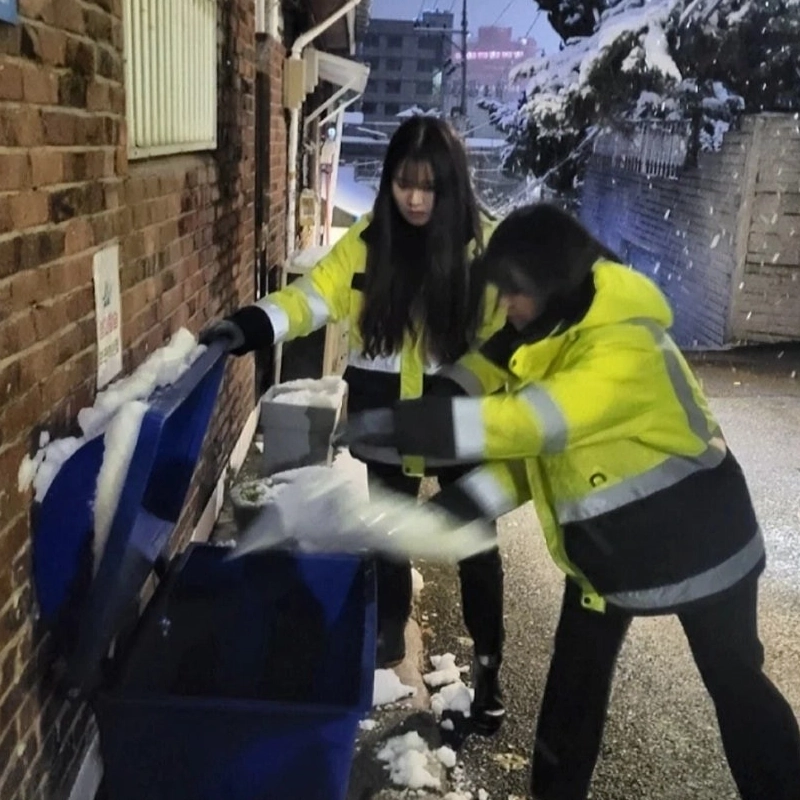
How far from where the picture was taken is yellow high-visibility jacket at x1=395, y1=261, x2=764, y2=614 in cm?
186

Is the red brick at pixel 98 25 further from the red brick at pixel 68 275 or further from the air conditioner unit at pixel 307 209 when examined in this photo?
the air conditioner unit at pixel 307 209

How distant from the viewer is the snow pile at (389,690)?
10.0 feet

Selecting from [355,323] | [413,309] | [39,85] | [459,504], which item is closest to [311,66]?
[355,323]

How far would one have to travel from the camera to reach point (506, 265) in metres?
1.94

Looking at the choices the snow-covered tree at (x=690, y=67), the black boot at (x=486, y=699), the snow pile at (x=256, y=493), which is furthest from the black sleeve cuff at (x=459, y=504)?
the snow-covered tree at (x=690, y=67)

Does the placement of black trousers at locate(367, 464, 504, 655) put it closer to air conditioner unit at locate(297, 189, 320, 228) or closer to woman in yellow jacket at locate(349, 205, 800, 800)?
woman in yellow jacket at locate(349, 205, 800, 800)

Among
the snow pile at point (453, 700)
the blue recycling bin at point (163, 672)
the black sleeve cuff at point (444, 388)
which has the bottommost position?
the snow pile at point (453, 700)

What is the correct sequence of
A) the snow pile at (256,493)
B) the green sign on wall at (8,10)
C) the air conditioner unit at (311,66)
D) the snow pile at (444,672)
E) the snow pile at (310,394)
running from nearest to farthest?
the green sign on wall at (8,10), the snow pile at (444,672), the snow pile at (256,493), the snow pile at (310,394), the air conditioner unit at (311,66)

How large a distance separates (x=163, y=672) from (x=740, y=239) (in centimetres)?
910

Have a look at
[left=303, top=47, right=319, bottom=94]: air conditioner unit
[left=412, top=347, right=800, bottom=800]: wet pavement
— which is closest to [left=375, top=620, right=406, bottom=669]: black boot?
[left=412, top=347, right=800, bottom=800]: wet pavement

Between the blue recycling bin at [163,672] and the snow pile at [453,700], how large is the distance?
2.57ft

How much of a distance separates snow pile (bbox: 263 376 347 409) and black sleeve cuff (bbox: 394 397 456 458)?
2673 millimetres

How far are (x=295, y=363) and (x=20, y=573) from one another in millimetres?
4579

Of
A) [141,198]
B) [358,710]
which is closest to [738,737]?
[358,710]
